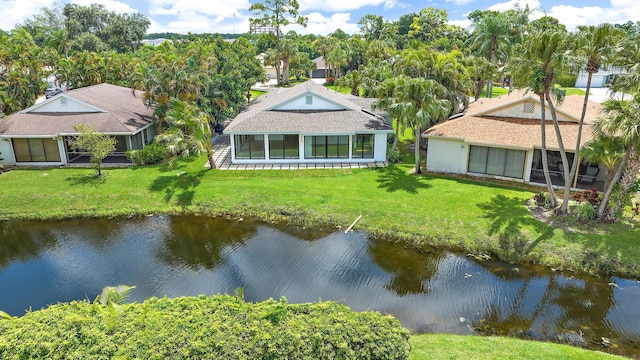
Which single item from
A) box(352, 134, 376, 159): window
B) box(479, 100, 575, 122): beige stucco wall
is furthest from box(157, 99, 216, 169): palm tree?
box(479, 100, 575, 122): beige stucco wall

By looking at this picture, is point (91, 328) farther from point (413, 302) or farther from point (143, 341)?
point (413, 302)

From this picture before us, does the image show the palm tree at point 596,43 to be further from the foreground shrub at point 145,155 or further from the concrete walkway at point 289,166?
the foreground shrub at point 145,155

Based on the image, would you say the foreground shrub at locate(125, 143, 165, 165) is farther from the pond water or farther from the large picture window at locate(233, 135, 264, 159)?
the pond water

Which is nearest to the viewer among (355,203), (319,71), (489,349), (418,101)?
(489,349)

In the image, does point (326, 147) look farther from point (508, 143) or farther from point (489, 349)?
point (489, 349)

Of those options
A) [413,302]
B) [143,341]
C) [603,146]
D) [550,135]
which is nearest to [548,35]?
[603,146]

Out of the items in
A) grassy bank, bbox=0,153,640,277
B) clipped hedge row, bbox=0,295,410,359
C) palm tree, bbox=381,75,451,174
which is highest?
palm tree, bbox=381,75,451,174

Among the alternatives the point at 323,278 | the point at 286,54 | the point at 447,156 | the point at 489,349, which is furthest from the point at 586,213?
the point at 286,54
